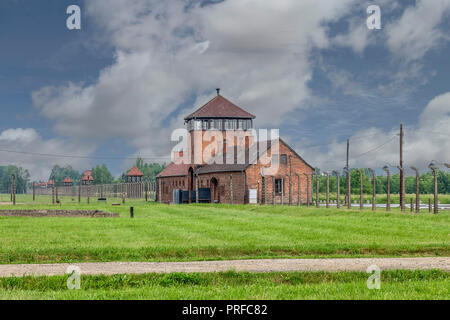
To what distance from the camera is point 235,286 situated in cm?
959

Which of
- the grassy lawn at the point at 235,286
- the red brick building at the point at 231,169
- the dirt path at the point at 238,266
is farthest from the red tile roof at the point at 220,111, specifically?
the grassy lawn at the point at 235,286

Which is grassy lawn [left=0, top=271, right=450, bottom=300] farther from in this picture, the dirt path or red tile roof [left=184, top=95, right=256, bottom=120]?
red tile roof [left=184, top=95, right=256, bottom=120]

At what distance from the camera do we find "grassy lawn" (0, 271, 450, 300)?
321 inches

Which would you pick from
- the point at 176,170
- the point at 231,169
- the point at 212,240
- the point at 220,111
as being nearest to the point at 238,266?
the point at 212,240

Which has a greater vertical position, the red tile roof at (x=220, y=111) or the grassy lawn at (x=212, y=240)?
the red tile roof at (x=220, y=111)

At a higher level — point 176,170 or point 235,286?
point 176,170

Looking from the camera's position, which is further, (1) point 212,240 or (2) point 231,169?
(2) point 231,169

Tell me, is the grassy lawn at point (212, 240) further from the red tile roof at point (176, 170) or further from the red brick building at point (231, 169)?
the red tile roof at point (176, 170)

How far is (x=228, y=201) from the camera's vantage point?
59750 millimetres

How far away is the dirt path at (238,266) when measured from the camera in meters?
10.9

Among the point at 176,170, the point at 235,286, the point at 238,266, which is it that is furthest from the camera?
the point at 176,170

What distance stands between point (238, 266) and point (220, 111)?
55525 mm

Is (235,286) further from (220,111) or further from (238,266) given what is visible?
(220,111)
